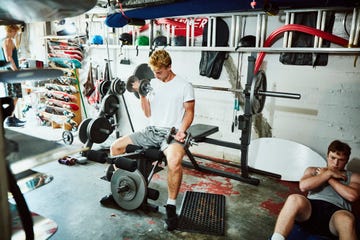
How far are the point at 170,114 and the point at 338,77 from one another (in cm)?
203

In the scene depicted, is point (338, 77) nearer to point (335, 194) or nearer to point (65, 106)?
point (335, 194)

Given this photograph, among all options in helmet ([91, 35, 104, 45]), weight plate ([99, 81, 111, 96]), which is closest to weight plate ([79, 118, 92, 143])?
weight plate ([99, 81, 111, 96])

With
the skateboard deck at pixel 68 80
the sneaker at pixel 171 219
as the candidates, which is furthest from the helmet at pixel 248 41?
the skateboard deck at pixel 68 80

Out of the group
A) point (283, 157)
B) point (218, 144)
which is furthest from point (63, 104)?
point (283, 157)

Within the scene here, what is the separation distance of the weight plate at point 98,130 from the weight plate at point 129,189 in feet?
2.42

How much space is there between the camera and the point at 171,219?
8.09 feet

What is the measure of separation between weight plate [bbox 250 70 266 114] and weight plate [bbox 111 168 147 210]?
1463 millimetres

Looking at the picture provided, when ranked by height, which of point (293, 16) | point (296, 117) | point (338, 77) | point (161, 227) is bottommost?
point (161, 227)

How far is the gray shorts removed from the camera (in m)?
2.89

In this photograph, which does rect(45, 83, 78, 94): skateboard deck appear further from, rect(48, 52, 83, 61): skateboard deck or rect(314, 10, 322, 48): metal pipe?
rect(314, 10, 322, 48): metal pipe

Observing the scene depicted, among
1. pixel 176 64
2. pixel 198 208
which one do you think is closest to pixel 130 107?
pixel 176 64

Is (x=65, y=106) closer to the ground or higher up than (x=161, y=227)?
higher up

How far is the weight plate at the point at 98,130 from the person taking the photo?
328cm

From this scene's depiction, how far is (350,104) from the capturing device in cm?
328
